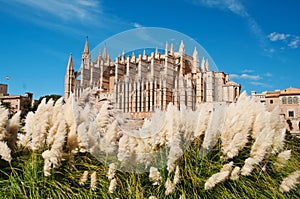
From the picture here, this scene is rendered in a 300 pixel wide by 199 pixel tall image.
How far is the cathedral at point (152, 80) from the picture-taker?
8.87ft

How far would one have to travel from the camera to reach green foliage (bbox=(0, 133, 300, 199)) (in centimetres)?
183

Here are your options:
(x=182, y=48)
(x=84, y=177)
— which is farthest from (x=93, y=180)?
(x=182, y=48)

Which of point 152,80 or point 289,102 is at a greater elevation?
point 289,102

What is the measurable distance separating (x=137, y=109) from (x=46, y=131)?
2.85ft

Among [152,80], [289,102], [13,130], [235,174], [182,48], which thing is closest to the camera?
[235,174]

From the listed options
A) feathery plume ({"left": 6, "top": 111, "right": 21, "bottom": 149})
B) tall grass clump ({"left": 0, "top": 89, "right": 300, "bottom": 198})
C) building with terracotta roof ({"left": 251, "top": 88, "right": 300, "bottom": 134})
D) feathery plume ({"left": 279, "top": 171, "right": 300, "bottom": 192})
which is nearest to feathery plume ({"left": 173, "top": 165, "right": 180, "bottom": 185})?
tall grass clump ({"left": 0, "top": 89, "right": 300, "bottom": 198})

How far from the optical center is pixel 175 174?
70.2 inches

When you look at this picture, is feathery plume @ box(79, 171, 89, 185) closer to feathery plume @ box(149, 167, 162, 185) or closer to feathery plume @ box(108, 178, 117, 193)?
feathery plume @ box(108, 178, 117, 193)

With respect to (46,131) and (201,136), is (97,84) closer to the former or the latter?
(46,131)

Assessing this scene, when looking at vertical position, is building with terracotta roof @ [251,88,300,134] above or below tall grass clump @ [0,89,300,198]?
above

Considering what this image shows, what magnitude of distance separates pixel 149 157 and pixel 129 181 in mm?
187

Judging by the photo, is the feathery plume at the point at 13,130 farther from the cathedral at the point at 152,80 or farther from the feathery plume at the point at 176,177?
the feathery plume at the point at 176,177

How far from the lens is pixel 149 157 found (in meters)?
1.98

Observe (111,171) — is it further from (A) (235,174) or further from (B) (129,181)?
(A) (235,174)
